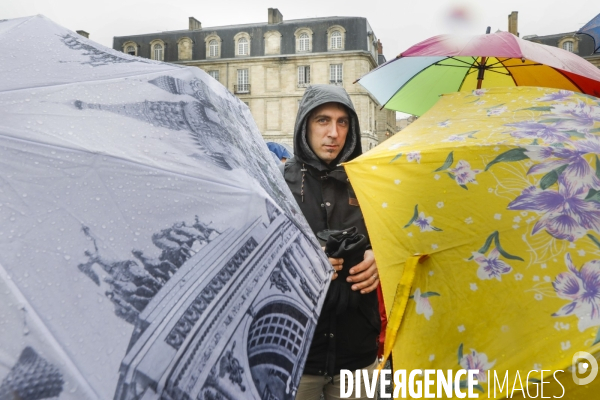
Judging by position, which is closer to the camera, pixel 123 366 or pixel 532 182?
pixel 123 366

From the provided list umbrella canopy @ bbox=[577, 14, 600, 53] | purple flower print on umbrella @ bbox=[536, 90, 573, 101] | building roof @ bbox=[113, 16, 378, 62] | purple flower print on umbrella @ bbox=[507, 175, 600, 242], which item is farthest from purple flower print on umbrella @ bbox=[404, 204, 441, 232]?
building roof @ bbox=[113, 16, 378, 62]

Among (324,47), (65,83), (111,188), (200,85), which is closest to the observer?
(111,188)

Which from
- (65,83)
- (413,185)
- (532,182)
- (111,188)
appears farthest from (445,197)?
(65,83)

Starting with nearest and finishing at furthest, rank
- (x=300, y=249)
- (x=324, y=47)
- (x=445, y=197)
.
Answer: (x=300, y=249) → (x=445, y=197) → (x=324, y=47)

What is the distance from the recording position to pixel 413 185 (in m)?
1.98

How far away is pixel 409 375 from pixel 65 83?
1500 millimetres

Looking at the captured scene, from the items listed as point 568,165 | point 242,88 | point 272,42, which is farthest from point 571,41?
point 568,165

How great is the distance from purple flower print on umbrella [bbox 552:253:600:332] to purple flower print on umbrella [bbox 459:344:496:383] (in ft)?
0.90

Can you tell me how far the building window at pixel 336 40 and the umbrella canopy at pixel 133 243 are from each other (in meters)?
37.0

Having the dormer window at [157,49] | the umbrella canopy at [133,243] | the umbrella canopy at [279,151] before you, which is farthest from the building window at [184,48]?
the umbrella canopy at [133,243]

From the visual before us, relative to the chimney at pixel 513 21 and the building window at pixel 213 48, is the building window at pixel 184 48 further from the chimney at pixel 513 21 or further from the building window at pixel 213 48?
the chimney at pixel 513 21

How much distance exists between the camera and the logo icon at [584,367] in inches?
61.5

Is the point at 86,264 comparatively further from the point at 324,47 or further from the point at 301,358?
the point at 324,47

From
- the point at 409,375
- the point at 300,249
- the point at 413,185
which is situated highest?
the point at 413,185
